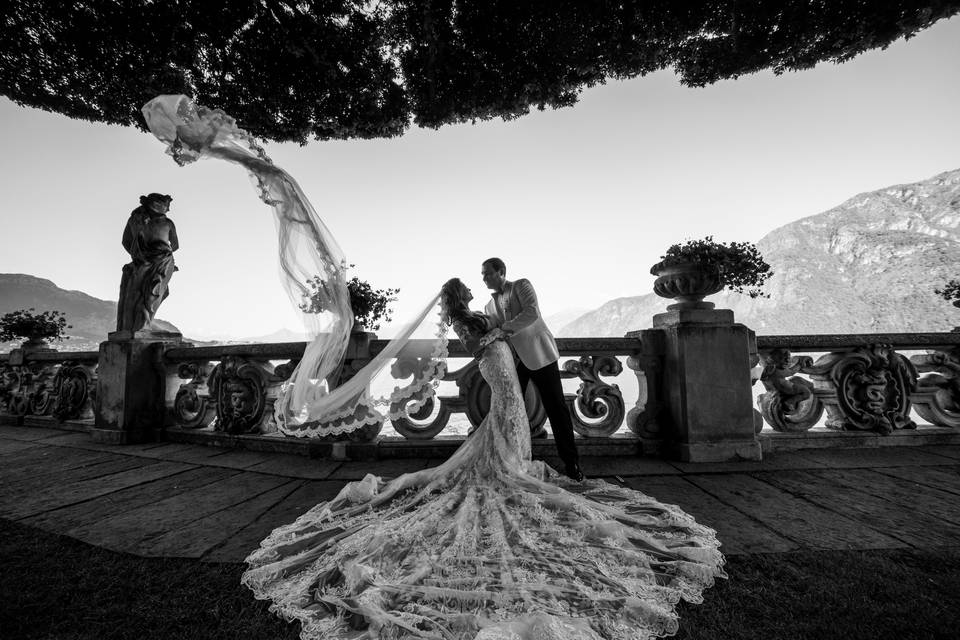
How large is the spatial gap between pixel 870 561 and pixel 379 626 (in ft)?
8.03

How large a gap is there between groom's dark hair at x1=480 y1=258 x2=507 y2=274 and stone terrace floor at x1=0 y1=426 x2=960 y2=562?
2130mm

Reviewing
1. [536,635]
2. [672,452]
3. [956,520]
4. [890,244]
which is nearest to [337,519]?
[536,635]

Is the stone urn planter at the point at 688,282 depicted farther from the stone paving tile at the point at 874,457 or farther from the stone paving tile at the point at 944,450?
the stone paving tile at the point at 944,450

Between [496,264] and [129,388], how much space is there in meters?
5.54

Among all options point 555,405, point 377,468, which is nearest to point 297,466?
point 377,468

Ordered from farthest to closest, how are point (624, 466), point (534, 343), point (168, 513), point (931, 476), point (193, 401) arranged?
point (193, 401), point (624, 466), point (534, 343), point (931, 476), point (168, 513)

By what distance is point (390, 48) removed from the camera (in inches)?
307

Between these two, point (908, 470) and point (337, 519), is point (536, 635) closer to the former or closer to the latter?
point (337, 519)

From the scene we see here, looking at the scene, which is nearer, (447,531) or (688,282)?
(447,531)

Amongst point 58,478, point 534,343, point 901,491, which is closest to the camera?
point 901,491

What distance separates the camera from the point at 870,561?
78.5 inches

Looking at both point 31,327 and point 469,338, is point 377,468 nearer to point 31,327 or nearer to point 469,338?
point 469,338

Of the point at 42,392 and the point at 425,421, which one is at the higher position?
the point at 42,392

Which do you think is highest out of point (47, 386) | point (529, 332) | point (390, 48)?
point (390, 48)
